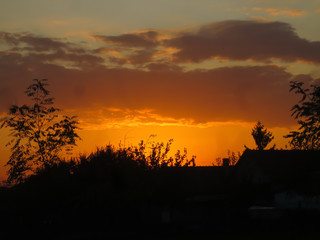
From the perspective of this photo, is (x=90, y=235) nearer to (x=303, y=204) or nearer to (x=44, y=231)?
(x=44, y=231)

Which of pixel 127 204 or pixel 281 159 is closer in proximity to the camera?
pixel 127 204

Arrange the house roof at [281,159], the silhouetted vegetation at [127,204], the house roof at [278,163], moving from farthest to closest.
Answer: the house roof at [281,159]
the house roof at [278,163]
the silhouetted vegetation at [127,204]

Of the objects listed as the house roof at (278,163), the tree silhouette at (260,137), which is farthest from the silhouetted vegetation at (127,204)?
the tree silhouette at (260,137)

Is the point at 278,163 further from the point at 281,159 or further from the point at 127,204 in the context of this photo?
the point at 127,204

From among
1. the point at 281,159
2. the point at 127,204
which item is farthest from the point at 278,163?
the point at 127,204

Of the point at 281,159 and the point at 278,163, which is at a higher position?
the point at 281,159

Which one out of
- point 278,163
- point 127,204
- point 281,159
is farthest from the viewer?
point 281,159

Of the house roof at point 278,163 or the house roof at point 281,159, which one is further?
the house roof at point 281,159

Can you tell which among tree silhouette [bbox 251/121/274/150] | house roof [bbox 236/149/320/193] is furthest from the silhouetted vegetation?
tree silhouette [bbox 251/121/274/150]

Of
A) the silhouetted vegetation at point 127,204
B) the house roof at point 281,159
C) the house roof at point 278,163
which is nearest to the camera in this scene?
the silhouetted vegetation at point 127,204

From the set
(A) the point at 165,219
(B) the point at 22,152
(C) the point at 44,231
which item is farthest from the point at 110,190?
(B) the point at 22,152

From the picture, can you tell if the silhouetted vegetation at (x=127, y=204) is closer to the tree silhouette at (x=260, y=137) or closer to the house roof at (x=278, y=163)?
the house roof at (x=278, y=163)

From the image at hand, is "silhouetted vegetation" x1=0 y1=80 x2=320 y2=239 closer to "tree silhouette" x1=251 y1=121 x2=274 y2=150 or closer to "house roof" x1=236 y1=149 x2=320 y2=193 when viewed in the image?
"house roof" x1=236 y1=149 x2=320 y2=193

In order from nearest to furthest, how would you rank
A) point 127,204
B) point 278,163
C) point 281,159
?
point 127,204
point 278,163
point 281,159
